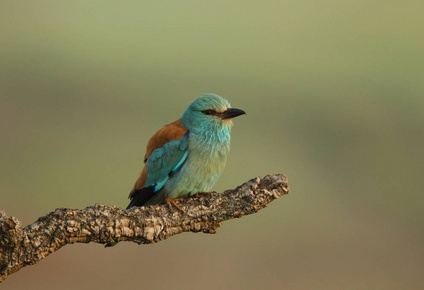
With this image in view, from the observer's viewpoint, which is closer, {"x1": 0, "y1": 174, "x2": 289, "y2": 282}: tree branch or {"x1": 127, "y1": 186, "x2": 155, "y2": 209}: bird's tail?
{"x1": 0, "y1": 174, "x2": 289, "y2": 282}: tree branch

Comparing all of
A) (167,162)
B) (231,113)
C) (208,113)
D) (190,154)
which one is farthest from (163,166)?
(231,113)

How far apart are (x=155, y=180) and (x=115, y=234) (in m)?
0.67

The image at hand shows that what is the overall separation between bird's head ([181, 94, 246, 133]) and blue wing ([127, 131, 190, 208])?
0.09 meters

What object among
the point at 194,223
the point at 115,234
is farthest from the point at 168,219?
the point at 115,234

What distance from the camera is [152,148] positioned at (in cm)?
377

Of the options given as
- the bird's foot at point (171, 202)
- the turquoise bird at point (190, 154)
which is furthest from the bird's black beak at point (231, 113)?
the bird's foot at point (171, 202)

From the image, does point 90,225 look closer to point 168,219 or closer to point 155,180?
point 168,219

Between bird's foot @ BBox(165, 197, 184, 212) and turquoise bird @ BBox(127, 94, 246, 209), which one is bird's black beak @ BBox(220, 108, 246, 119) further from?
bird's foot @ BBox(165, 197, 184, 212)

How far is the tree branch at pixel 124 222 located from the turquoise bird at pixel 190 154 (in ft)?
0.42

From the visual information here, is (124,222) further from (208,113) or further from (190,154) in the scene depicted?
(208,113)

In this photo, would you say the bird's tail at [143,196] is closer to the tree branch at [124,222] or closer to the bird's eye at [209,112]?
the tree branch at [124,222]

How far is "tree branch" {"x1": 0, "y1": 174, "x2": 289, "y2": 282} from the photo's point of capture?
9.55ft

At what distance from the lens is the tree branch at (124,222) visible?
9.55ft

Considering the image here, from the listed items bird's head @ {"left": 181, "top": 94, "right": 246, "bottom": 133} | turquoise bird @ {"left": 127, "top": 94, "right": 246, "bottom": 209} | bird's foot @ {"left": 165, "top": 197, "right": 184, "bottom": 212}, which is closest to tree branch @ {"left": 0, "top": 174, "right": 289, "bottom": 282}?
bird's foot @ {"left": 165, "top": 197, "right": 184, "bottom": 212}
